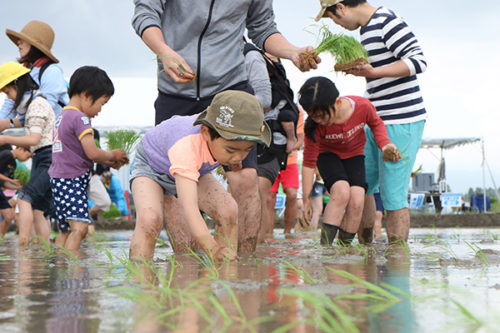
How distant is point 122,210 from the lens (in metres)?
11.7

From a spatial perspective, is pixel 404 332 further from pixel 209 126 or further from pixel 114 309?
pixel 209 126

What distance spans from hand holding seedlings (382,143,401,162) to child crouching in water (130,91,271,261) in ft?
4.38

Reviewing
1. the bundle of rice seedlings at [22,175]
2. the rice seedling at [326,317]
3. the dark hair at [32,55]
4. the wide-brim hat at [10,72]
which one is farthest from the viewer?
the bundle of rice seedlings at [22,175]

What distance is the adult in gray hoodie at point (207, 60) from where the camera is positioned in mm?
3521

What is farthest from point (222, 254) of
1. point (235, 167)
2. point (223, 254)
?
point (235, 167)

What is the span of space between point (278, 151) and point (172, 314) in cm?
407

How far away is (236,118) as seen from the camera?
276 cm

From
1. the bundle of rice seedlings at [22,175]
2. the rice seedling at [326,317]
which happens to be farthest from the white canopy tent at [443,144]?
the rice seedling at [326,317]

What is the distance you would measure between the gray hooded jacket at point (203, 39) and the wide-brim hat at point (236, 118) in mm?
709

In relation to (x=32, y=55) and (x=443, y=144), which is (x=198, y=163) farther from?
(x=443, y=144)

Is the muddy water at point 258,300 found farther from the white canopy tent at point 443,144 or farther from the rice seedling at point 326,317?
the white canopy tent at point 443,144

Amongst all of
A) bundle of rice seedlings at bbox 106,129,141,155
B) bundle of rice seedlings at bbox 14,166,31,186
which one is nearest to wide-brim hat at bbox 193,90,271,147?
bundle of rice seedlings at bbox 106,129,141,155

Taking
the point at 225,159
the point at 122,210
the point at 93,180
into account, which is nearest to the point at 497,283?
the point at 225,159

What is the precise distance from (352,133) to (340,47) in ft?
2.55
